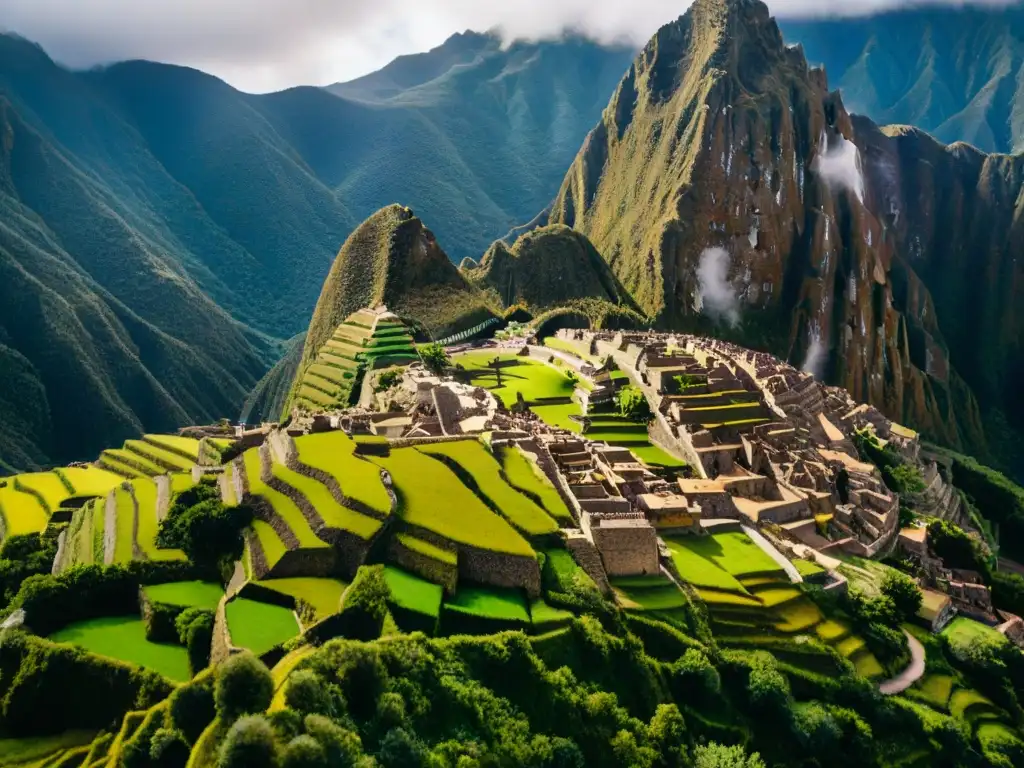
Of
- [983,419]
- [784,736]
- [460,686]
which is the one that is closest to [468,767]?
[460,686]

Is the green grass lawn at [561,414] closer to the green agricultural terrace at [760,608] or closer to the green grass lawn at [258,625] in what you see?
the green agricultural terrace at [760,608]

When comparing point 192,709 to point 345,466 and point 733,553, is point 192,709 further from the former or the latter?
point 733,553

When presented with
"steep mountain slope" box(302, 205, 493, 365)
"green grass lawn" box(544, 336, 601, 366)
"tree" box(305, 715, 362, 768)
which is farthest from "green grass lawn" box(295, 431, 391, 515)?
"steep mountain slope" box(302, 205, 493, 365)

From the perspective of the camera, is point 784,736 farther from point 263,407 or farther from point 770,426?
point 263,407

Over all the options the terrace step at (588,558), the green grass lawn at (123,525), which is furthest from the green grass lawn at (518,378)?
the green grass lawn at (123,525)

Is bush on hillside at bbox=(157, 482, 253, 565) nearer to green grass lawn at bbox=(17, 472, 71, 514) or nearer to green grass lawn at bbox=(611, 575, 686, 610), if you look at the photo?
green grass lawn at bbox=(611, 575, 686, 610)
